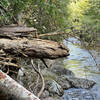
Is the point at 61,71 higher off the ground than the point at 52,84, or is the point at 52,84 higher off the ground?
the point at 52,84

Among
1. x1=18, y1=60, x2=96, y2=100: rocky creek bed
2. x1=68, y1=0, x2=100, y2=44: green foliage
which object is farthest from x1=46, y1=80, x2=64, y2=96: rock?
x1=68, y1=0, x2=100, y2=44: green foliage

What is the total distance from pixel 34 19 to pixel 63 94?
2727mm

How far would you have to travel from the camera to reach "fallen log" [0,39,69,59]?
301 cm

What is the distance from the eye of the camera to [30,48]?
3023 millimetres

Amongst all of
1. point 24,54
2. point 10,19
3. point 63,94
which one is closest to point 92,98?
point 63,94

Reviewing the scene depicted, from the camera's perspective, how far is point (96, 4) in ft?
55.3

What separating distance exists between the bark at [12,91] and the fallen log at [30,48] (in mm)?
1265

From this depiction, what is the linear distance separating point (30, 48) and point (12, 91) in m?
1.50

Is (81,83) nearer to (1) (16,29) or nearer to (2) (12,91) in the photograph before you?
(1) (16,29)

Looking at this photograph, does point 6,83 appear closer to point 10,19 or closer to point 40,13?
point 10,19

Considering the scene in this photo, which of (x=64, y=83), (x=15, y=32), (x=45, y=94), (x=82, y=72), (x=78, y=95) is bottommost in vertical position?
(x=82, y=72)

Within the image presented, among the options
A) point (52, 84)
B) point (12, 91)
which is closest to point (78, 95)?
point (52, 84)

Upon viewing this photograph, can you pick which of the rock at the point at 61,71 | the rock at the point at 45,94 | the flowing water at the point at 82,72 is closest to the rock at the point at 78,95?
the flowing water at the point at 82,72

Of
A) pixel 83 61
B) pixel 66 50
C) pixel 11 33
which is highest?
pixel 11 33
